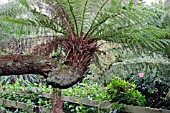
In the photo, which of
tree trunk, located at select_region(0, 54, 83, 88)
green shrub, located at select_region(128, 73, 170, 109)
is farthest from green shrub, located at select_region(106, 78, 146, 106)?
tree trunk, located at select_region(0, 54, 83, 88)

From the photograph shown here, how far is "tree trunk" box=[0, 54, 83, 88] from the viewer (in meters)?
1.51

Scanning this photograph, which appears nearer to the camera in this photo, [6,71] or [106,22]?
[6,71]

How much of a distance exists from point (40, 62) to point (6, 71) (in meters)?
0.20

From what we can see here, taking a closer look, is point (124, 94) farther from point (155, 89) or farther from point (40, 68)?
point (40, 68)

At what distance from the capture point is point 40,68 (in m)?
1.53

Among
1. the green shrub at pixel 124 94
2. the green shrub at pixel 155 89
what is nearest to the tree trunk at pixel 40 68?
the green shrub at pixel 124 94

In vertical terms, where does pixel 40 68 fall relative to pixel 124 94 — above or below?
above

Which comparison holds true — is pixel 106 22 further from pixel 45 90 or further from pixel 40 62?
pixel 45 90

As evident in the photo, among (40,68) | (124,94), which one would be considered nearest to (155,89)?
(124,94)

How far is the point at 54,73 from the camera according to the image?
152 centimetres

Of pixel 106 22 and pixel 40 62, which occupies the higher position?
pixel 106 22

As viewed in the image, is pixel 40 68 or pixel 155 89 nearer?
pixel 40 68

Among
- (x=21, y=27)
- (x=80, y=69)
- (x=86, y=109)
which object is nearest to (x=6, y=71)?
(x=80, y=69)

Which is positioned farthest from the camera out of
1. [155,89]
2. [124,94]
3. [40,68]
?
[155,89]
